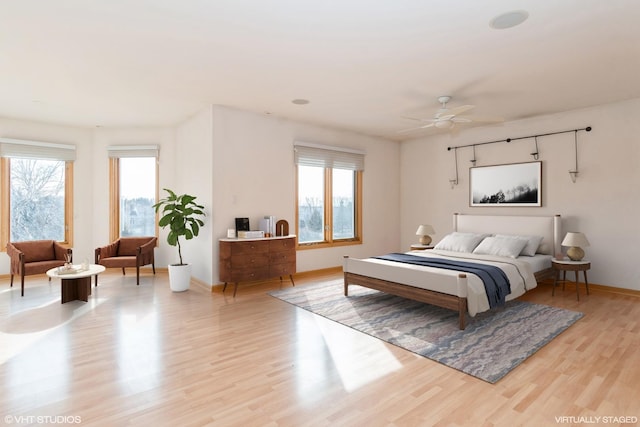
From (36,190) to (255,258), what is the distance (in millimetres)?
4327

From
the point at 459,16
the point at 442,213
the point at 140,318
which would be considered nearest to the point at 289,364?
the point at 140,318

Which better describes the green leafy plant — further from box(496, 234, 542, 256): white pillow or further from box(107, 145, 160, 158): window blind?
box(496, 234, 542, 256): white pillow

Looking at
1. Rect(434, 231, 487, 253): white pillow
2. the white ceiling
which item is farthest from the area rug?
the white ceiling

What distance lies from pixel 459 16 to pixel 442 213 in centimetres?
462

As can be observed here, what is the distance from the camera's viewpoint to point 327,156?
6277 mm

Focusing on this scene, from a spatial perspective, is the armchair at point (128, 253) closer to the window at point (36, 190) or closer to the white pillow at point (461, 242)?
the window at point (36, 190)

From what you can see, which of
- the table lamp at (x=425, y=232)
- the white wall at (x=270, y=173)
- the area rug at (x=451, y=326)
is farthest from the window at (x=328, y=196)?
the area rug at (x=451, y=326)

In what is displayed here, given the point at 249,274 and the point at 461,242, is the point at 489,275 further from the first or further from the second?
the point at 249,274

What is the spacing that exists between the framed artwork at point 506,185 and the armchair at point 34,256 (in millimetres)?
6478

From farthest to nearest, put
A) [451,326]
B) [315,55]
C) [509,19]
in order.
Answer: [451,326] < [315,55] < [509,19]

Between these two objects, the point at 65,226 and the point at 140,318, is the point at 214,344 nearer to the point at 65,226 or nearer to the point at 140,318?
the point at 140,318

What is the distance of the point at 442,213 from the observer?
6863 millimetres

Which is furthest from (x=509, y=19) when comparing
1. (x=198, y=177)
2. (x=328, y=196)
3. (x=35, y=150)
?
(x=35, y=150)

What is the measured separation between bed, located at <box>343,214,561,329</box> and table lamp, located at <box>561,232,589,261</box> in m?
0.32
